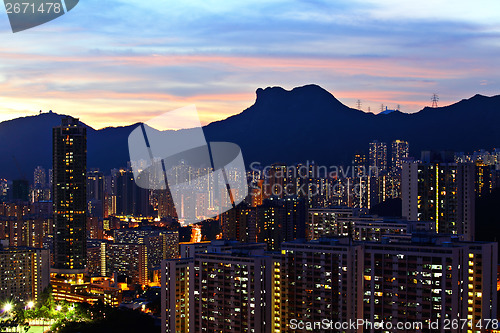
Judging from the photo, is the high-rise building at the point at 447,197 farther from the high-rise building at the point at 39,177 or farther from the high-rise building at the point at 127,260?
the high-rise building at the point at 39,177

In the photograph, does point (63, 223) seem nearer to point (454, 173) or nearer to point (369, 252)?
Answer: point (454, 173)

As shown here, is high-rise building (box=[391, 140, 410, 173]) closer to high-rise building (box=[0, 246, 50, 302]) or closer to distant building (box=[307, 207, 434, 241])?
distant building (box=[307, 207, 434, 241])

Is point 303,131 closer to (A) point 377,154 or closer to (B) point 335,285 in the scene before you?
(A) point 377,154

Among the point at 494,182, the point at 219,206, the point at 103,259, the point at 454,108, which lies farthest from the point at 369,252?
the point at 454,108

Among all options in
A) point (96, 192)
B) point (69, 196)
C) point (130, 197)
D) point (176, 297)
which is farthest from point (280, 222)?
point (96, 192)

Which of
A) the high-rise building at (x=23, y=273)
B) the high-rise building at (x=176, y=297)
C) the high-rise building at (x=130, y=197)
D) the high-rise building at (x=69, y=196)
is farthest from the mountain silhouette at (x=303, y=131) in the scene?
the high-rise building at (x=176, y=297)

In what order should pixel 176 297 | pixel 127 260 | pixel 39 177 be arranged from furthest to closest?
pixel 39 177, pixel 127 260, pixel 176 297
